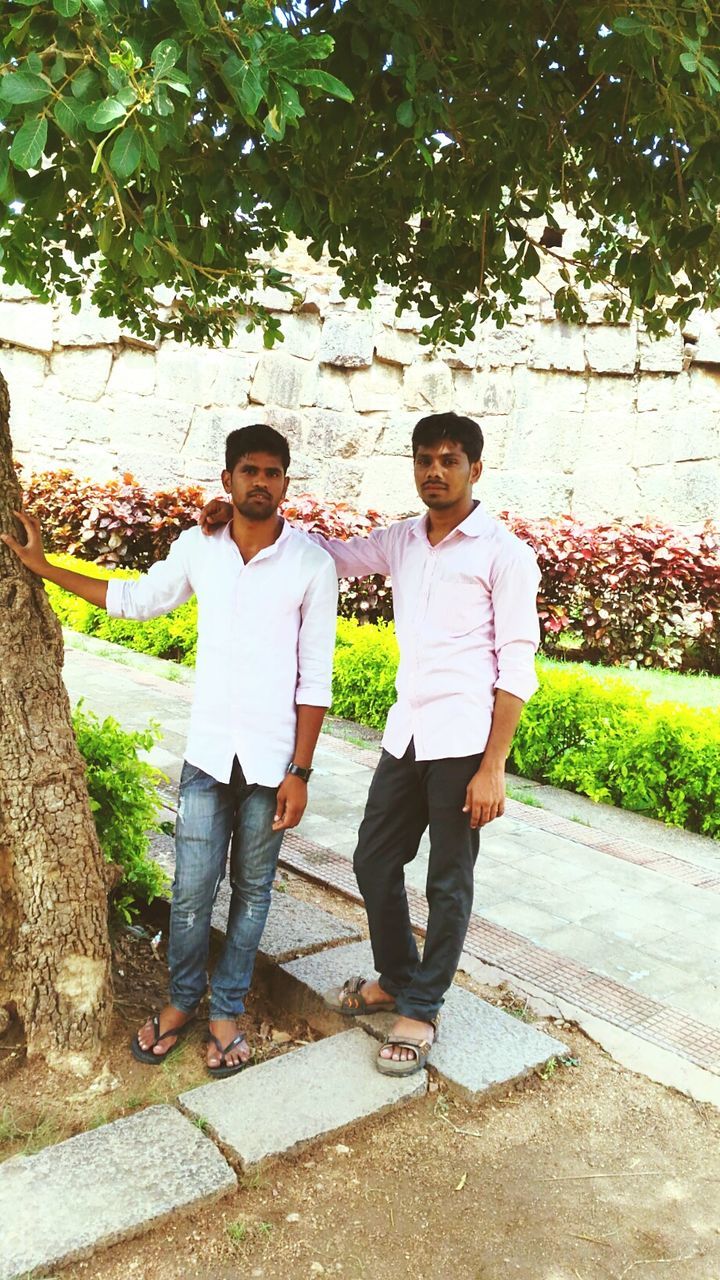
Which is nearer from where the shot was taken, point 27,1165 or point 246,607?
point 27,1165

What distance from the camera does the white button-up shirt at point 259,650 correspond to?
2689mm

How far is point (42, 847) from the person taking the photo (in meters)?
2.70

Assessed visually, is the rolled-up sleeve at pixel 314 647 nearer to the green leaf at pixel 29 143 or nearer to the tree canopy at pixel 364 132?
the tree canopy at pixel 364 132

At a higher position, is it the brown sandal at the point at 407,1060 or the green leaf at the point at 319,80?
the green leaf at the point at 319,80

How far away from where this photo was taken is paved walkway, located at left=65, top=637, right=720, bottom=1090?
3.36 metres

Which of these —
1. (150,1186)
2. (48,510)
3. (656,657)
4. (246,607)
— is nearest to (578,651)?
(656,657)

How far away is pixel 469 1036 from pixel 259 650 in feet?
4.32

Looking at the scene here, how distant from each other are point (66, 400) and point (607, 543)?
7.12 meters

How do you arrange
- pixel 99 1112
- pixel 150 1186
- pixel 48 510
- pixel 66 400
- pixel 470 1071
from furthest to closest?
1. pixel 66 400
2. pixel 48 510
3. pixel 470 1071
4. pixel 99 1112
5. pixel 150 1186

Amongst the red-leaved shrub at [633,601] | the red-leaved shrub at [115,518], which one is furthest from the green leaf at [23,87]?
the red-leaved shrub at [115,518]

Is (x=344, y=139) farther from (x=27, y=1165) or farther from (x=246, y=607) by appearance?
(x=27, y=1165)

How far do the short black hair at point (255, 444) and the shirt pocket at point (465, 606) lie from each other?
57 cm

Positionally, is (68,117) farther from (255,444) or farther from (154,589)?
(154,589)

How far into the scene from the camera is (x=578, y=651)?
9320 millimetres
